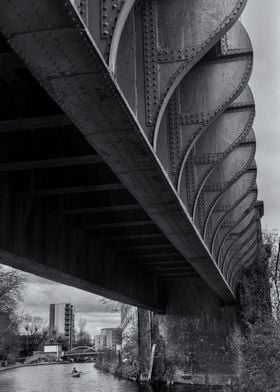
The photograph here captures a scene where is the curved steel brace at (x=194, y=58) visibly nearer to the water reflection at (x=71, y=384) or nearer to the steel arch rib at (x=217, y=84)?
the steel arch rib at (x=217, y=84)

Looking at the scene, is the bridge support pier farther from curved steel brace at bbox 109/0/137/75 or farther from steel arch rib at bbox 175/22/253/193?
curved steel brace at bbox 109/0/137/75

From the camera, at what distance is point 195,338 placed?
34.5 meters

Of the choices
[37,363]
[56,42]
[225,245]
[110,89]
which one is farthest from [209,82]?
[37,363]

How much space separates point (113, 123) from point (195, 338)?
100 feet

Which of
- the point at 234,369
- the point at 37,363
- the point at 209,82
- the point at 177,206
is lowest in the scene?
the point at 37,363

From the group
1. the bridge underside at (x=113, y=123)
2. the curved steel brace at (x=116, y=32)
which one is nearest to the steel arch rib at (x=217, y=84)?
the bridge underside at (x=113, y=123)

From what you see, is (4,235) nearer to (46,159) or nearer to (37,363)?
(46,159)

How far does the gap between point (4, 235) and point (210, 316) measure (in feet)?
84.5

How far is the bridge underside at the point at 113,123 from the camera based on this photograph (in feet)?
15.5

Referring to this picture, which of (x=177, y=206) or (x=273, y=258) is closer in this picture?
(x=177, y=206)

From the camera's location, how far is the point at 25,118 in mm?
7516

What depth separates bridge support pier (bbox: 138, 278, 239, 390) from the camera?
3344 cm

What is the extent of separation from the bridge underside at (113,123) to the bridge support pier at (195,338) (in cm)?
1867

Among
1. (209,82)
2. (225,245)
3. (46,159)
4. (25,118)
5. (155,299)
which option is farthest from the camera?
(155,299)
